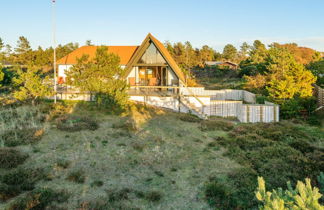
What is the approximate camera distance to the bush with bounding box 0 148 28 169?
981cm

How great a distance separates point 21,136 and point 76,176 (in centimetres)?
609

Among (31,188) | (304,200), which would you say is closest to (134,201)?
(31,188)

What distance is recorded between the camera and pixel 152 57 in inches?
1009

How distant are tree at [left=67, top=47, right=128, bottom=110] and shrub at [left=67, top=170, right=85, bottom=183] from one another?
9.31m

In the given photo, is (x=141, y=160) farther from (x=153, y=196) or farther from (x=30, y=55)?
(x=30, y=55)

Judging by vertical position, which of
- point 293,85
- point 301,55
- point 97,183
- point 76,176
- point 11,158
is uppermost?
point 301,55

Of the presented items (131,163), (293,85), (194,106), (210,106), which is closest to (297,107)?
(293,85)

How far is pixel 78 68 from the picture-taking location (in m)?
21.0

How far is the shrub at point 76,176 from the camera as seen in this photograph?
8977 mm

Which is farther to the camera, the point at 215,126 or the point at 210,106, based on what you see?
the point at 210,106

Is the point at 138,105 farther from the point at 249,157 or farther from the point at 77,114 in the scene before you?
the point at 249,157

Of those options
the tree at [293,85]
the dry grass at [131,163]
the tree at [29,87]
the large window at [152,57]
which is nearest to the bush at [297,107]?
the tree at [293,85]

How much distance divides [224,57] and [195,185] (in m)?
106

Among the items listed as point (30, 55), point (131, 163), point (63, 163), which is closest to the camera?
point (63, 163)
